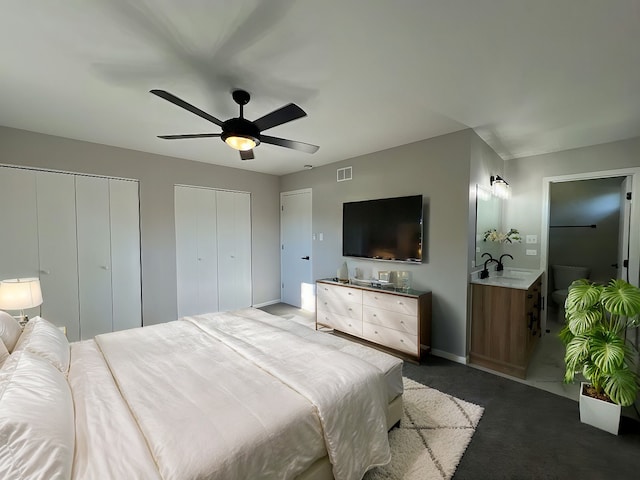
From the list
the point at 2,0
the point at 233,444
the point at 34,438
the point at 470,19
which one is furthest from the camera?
the point at 470,19

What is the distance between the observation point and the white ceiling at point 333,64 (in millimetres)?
1438

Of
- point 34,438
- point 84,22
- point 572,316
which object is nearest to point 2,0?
point 84,22

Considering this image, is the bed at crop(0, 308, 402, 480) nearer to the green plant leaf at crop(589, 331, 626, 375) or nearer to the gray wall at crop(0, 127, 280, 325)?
the green plant leaf at crop(589, 331, 626, 375)

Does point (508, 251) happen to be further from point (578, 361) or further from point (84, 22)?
point (84, 22)

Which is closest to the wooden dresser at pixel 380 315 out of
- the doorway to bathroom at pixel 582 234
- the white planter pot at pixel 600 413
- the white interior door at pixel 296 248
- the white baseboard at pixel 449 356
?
the white baseboard at pixel 449 356

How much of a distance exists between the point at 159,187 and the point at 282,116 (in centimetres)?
292

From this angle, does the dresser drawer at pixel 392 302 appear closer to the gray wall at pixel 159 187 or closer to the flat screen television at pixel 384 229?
the flat screen television at pixel 384 229

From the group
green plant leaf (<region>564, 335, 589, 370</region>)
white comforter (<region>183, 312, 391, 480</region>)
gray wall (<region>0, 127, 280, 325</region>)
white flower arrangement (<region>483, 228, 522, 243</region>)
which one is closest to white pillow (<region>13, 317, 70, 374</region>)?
white comforter (<region>183, 312, 391, 480</region>)

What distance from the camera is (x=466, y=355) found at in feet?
9.99

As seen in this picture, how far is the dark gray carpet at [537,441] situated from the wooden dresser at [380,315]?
61cm

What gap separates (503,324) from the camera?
281 cm

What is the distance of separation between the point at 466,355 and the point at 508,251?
1.89 meters

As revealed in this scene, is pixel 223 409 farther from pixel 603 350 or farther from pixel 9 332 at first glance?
pixel 603 350

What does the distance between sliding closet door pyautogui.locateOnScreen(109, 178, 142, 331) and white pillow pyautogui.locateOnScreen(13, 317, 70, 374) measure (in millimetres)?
1846
